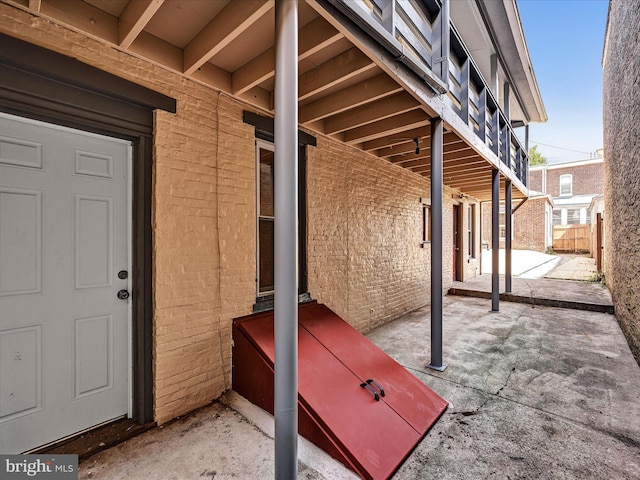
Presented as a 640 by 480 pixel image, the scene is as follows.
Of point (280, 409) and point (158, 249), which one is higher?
point (158, 249)

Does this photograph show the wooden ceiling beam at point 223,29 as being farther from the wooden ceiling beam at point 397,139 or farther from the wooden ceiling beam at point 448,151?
the wooden ceiling beam at point 448,151

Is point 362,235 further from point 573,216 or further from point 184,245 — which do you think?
point 573,216

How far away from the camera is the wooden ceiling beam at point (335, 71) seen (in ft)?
7.78

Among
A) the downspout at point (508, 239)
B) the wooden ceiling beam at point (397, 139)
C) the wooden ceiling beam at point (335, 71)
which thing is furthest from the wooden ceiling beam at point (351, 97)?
the downspout at point (508, 239)

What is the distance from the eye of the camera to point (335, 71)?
8.27 ft

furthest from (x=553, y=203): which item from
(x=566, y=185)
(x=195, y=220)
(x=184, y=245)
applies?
(x=184, y=245)

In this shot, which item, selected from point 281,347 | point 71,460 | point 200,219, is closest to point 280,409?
point 281,347

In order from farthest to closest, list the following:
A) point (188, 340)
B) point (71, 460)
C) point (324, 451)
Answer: point (188, 340) → point (324, 451) → point (71, 460)

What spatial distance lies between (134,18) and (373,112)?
2.23 metres

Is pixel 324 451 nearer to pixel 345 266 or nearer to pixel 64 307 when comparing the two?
pixel 64 307

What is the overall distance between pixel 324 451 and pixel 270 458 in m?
0.36

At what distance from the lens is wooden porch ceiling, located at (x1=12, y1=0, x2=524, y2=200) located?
191 cm

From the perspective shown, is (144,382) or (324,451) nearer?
(324,451)

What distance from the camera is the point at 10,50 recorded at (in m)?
1.75
